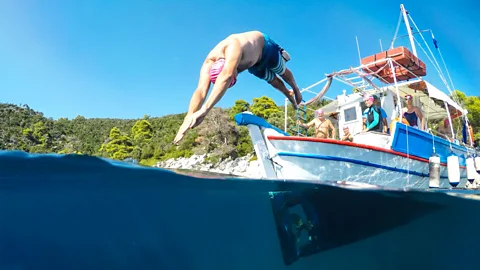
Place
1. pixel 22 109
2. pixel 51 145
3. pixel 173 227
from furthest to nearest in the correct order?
1. pixel 22 109
2. pixel 51 145
3. pixel 173 227

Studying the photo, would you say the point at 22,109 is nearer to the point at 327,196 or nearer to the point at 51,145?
the point at 51,145

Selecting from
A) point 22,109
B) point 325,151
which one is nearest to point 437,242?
point 325,151

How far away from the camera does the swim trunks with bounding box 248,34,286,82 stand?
4.12 metres

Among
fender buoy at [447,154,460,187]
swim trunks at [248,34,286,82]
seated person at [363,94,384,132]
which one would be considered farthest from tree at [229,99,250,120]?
swim trunks at [248,34,286,82]

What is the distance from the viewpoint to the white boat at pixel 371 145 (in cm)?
681

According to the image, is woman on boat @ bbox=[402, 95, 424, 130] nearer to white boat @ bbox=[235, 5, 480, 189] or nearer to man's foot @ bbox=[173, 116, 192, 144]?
white boat @ bbox=[235, 5, 480, 189]

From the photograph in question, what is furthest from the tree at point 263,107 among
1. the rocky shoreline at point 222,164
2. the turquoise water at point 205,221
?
the turquoise water at point 205,221

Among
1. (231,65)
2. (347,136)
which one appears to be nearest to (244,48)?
(231,65)

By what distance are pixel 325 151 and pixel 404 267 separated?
2.99 m

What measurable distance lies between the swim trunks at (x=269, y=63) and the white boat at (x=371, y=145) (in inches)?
62.7

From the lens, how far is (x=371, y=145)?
24.8 feet

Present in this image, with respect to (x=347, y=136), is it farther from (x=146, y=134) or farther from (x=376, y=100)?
(x=146, y=134)

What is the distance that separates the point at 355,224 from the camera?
19.8ft

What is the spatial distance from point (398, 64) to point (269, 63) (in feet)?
21.4
